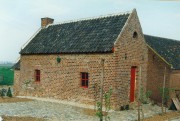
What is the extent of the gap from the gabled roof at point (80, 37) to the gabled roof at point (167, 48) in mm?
5687

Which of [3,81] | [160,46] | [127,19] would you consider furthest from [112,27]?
[3,81]

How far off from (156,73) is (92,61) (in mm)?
6441

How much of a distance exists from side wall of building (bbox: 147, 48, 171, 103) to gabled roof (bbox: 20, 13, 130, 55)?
4608mm

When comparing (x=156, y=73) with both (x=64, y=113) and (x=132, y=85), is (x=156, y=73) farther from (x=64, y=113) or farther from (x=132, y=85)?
(x=64, y=113)

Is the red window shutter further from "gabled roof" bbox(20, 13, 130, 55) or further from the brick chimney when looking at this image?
the brick chimney

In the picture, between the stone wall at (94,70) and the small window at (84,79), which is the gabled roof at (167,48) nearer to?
the stone wall at (94,70)

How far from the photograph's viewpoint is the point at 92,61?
59.2ft

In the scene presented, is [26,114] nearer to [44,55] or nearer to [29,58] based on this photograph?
[44,55]

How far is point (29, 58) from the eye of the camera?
23281mm

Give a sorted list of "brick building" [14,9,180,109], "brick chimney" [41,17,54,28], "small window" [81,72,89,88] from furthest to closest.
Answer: "brick chimney" [41,17,54,28] < "small window" [81,72,89,88] < "brick building" [14,9,180,109]

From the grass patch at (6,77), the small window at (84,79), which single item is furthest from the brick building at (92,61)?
the grass patch at (6,77)

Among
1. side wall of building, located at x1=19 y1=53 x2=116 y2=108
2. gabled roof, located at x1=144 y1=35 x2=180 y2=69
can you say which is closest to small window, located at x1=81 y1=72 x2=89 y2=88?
side wall of building, located at x1=19 y1=53 x2=116 y2=108

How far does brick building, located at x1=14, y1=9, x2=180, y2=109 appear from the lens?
56.7 feet

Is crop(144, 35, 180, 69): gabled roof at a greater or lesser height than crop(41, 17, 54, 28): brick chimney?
lesser
